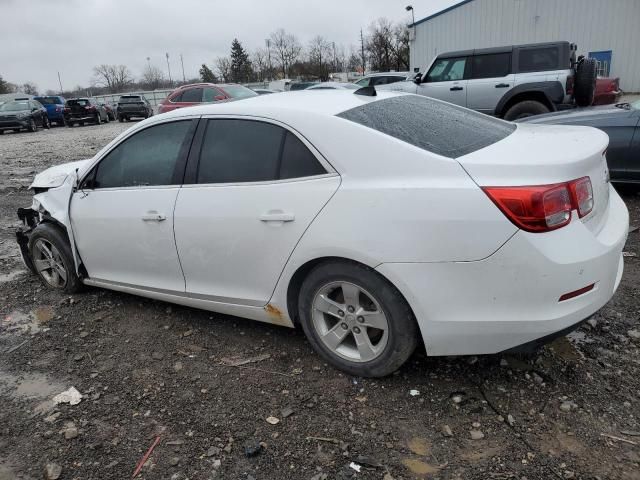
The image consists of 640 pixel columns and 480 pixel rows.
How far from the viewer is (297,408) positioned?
2734mm

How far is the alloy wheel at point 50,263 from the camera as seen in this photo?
432cm

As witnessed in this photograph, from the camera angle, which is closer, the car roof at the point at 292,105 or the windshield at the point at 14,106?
the car roof at the point at 292,105

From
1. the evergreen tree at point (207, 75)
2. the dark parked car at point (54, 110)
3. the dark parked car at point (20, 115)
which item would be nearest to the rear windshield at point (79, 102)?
the dark parked car at point (54, 110)

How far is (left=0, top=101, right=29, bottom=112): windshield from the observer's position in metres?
23.7

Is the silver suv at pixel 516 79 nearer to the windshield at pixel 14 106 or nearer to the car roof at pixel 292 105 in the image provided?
the car roof at pixel 292 105

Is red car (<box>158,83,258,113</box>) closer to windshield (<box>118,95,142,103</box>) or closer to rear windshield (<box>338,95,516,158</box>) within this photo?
rear windshield (<box>338,95,516,158</box>)

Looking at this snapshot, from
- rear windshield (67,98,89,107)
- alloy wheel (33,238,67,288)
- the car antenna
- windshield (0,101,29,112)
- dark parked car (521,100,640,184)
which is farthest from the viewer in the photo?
rear windshield (67,98,89,107)

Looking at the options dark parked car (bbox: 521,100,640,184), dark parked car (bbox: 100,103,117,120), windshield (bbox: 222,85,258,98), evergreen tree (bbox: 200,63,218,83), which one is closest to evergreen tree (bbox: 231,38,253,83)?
evergreen tree (bbox: 200,63,218,83)

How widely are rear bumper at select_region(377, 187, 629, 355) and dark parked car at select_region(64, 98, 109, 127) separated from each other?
29.6m

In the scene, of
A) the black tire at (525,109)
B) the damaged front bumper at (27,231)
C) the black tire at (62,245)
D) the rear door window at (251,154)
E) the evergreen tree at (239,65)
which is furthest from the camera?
the evergreen tree at (239,65)

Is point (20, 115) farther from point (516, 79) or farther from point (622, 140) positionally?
point (622, 140)

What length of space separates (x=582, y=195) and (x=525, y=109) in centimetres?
837

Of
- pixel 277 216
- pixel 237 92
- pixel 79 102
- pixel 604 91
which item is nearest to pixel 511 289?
pixel 277 216

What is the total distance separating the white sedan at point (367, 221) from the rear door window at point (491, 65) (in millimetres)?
7887
